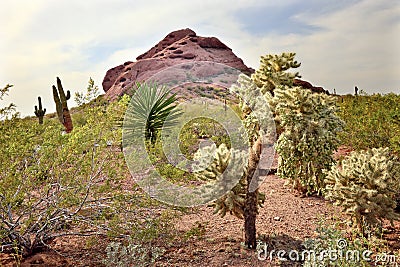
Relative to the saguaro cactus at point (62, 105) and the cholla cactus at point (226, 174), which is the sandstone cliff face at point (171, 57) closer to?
the saguaro cactus at point (62, 105)

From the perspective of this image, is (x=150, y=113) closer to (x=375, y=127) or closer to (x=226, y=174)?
(x=375, y=127)

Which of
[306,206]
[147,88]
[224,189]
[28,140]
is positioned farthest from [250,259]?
[147,88]

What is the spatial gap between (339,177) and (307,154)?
77cm

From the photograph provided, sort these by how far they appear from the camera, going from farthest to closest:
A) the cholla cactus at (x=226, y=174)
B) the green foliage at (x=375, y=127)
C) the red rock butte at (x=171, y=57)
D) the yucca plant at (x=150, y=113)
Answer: the red rock butte at (x=171, y=57), the yucca plant at (x=150, y=113), the green foliage at (x=375, y=127), the cholla cactus at (x=226, y=174)

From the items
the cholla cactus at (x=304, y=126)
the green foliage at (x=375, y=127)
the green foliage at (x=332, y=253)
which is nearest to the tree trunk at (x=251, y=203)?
the cholla cactus at (x=304, y=126)

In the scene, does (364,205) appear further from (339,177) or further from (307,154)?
(307,154)

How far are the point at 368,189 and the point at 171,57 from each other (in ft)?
107

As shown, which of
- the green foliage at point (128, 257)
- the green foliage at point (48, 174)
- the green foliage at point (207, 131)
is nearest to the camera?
the green foliage at point (128, 257)

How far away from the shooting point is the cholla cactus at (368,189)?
483cm

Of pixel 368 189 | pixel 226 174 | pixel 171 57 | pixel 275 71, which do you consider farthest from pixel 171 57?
pixel 368 189

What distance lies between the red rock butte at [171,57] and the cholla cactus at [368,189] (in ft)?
88.9

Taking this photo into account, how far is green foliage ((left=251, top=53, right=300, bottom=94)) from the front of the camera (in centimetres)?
471

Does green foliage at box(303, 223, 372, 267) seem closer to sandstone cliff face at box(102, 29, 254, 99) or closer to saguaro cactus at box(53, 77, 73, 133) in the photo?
saguaro cactus at box(53, 77, 73, 133)

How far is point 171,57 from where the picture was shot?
36.4 m
